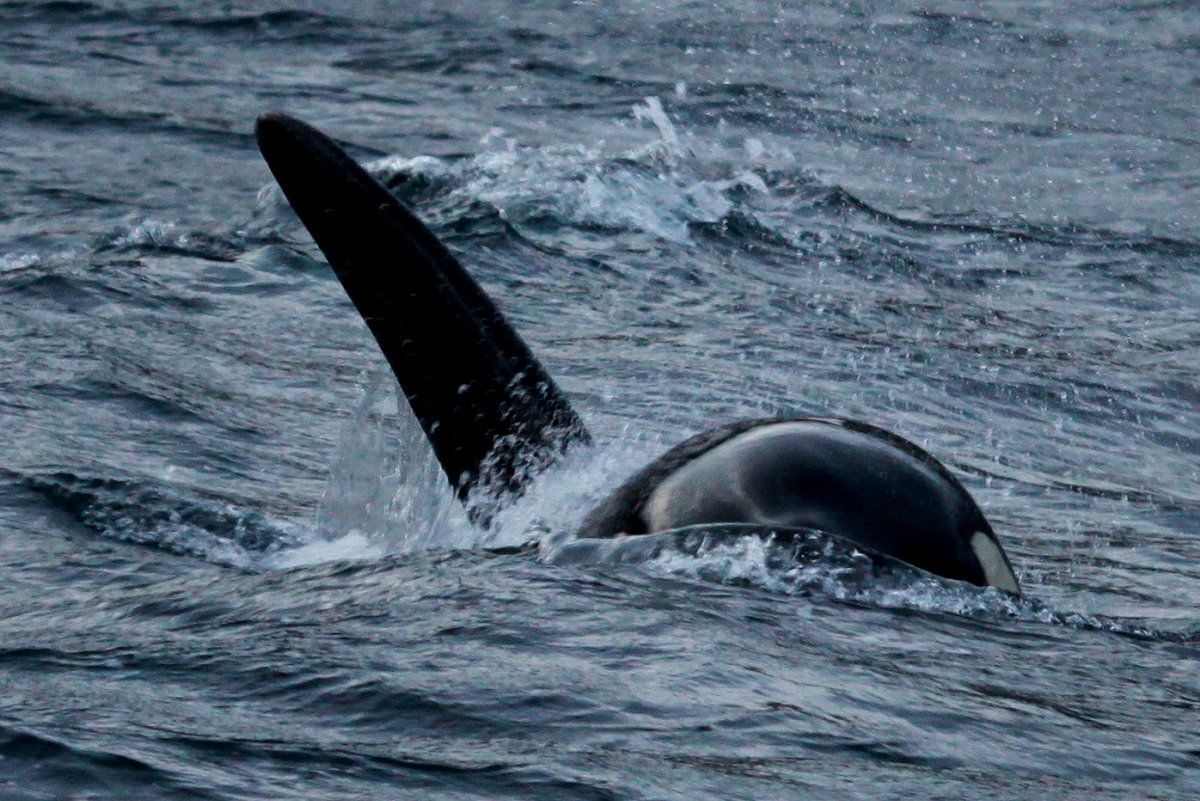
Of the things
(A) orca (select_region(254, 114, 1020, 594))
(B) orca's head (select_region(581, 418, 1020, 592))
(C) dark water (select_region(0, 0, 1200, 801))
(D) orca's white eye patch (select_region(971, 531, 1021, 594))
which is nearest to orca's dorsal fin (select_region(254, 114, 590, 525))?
(A) orca (select_region(254, 114, 1020, 594))

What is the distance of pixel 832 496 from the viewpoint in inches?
193

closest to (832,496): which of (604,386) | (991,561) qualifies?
(991,561)

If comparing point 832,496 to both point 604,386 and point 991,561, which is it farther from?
point 604,386

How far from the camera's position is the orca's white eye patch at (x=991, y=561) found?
16.4ft

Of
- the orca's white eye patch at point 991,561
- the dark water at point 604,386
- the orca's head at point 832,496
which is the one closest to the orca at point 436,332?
the dark water at point 604,386

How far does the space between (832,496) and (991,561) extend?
48cm

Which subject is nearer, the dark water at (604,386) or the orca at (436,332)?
the dark water at (604,386)

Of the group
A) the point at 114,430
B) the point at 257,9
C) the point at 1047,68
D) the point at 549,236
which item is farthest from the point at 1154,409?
the point at 257,9

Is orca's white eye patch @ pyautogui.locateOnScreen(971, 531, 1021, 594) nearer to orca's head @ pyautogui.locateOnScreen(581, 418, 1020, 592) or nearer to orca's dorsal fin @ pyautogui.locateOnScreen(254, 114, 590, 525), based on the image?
orca's head @ pyautogui.locateOnScreen(581, 418, 1020, 592)

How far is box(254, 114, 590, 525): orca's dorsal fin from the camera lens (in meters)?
5.69

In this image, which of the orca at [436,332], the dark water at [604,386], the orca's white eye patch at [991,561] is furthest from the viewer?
the orca at [436,332]

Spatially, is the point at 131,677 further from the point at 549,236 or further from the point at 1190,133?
the point at 1190,133

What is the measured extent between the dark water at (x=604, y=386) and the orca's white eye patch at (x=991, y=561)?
9cm

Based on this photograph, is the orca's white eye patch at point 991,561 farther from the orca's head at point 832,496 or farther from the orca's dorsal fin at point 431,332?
the orca's dorsal fin at point 431,332
